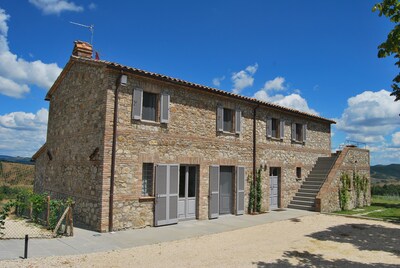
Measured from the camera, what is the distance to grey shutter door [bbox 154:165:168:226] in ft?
35.1

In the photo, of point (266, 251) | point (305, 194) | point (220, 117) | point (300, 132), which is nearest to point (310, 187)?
point (305, 194)

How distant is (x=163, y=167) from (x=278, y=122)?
25.3 ft

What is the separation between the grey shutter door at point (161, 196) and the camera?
10700 mm

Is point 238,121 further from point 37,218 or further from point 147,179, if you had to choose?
point 37,218

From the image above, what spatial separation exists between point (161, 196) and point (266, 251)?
4110mm

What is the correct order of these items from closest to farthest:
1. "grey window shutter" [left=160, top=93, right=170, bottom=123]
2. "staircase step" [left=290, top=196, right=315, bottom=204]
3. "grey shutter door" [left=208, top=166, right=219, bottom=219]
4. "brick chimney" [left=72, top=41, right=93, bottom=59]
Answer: "grey window shutter" [left=160, top=93, right=170, bottom=123], "grey shutter door" [left=208, top=166, right=219, bottom=219], "brick chimney" [left=72, top=41, right=93, bottom=59], "staircase step" [left=290, top=196, right=315, bottom=204]

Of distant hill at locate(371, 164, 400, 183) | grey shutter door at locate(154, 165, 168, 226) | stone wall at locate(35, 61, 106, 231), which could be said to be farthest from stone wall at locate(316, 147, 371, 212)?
distant hill at locate(371, 164, 400, 183)

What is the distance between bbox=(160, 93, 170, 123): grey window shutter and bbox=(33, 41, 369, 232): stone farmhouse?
1.6 inches

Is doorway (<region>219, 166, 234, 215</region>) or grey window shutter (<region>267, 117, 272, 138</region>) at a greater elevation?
grey window shutter (<region>267, 117, 272, 138</region>)

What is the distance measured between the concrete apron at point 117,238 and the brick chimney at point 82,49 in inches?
270

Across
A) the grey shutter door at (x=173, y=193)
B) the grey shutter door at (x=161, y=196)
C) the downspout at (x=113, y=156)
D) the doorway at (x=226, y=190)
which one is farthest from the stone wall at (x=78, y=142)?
the doorway at (x=226, y=190)

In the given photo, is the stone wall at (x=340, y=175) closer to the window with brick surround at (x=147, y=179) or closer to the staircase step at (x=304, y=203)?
the staircase step at (x=304, y=203)

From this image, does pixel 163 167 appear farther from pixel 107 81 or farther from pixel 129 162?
pixel 107 81

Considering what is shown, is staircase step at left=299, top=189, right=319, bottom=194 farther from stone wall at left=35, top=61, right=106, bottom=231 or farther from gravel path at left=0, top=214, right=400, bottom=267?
stone wall at left=35, top=61, right=106, bottom=231
